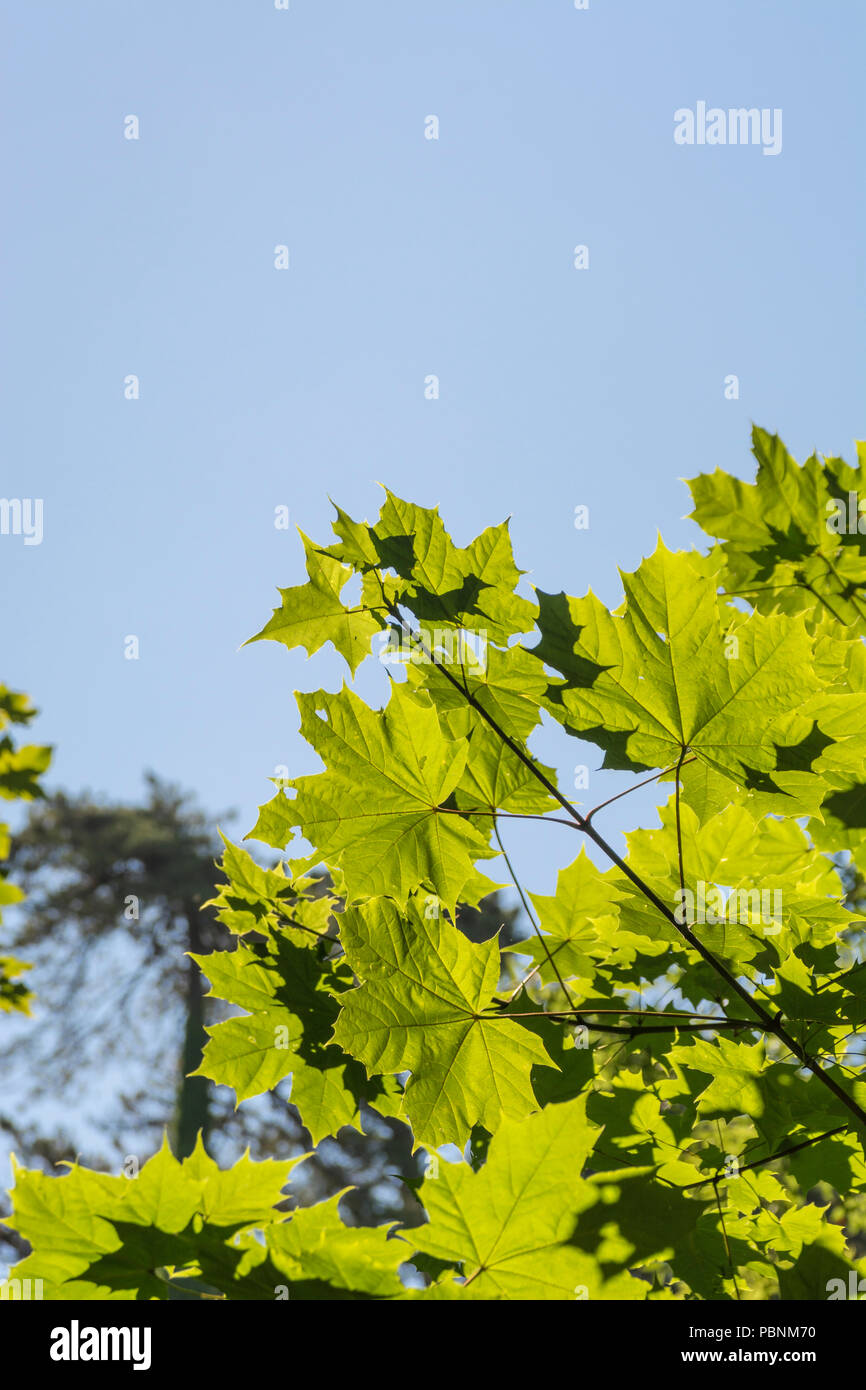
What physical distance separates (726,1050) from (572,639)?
3.11ft

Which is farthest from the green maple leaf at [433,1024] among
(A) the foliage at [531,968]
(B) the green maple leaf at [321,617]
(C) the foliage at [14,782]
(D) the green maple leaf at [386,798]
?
(C) the foliage at [14,782]

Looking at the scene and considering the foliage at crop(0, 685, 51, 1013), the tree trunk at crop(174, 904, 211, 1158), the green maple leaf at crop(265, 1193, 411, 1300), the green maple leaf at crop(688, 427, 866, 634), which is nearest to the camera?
the green maple leaf at crop(265, 1193, 411, 1300)

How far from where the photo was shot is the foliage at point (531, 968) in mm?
1227

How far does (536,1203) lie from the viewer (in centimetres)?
121

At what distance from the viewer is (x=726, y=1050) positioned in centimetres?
188

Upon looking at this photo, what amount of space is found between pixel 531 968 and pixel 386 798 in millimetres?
709

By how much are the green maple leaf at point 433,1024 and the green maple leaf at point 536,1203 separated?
15.0 inches

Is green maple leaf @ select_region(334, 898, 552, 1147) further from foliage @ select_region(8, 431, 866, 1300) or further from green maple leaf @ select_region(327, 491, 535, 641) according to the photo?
green maple leaf @ select_region(327, 491, 535, 641)

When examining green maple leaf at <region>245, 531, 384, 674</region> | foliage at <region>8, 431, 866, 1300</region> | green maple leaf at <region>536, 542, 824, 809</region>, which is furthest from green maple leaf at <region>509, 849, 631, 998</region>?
green maple leaf at <region>245, 531, 384, 674</region>

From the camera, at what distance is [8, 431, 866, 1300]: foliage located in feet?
4.02

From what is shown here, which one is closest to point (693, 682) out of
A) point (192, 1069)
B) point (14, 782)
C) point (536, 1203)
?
point (536, 1203)

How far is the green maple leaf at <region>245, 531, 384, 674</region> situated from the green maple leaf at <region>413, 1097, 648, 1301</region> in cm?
126
